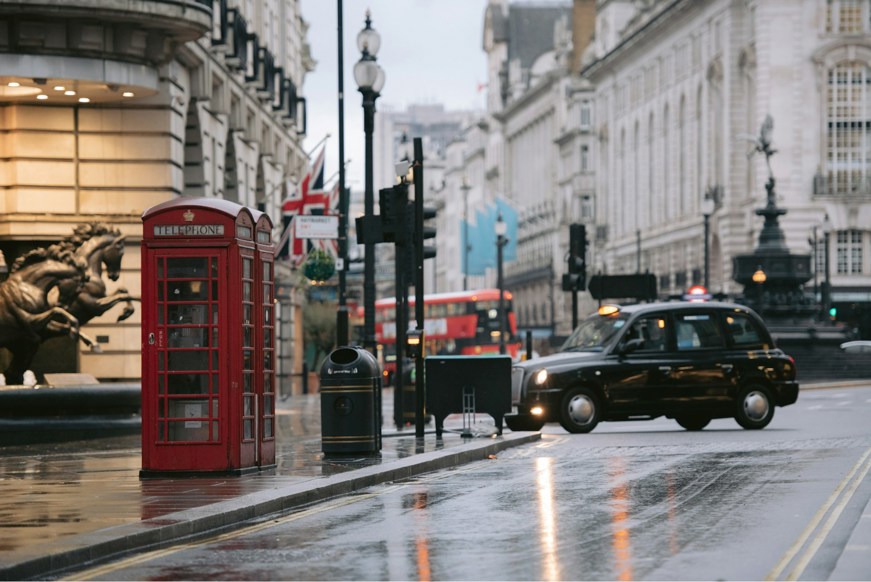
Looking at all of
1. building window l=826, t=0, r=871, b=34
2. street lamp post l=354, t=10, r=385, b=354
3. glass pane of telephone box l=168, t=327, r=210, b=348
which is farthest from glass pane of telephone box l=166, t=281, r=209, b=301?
building window l=826, t=0, r=871, b=34

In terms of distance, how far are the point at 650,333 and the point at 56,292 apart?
346 inches

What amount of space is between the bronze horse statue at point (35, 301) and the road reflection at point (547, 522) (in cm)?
907

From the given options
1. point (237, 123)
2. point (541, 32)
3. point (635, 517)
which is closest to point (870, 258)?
point (237, 123)

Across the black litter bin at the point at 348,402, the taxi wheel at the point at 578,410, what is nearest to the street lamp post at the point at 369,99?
the taxi wheel at the point at 578,410

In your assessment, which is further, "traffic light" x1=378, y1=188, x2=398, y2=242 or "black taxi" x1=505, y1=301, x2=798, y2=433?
"black taxi" x1=505, y1=301, x2=798, y2=433

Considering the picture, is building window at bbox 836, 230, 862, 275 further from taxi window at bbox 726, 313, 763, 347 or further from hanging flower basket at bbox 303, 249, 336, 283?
taxi window at bbox 726, 313, 763, 347

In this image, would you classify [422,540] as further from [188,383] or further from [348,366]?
[348,366]

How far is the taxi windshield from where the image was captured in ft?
87.1

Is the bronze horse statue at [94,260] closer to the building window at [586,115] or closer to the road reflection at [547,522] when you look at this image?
A: the road reflection at [547,522]

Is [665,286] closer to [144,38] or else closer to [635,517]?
[144,38]

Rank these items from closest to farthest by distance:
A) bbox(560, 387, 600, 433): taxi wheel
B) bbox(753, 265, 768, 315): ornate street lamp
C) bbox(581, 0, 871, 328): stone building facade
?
bbox(560, 387, 600, 433): taxi wheel < bbox(753, 265, 768, 315): ornate street lamp < bbox(581, 0, 871, 328): stone building facade

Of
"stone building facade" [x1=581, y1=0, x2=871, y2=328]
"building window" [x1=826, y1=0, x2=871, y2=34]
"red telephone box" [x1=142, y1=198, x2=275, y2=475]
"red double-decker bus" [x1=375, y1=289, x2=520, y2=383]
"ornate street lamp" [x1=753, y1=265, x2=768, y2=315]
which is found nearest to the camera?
"red telephone box" [x1=142, y1=198, x2=275, y2=475]

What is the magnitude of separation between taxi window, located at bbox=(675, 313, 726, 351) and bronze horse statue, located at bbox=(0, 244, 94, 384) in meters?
8.75

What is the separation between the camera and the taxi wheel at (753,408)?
2648cm
